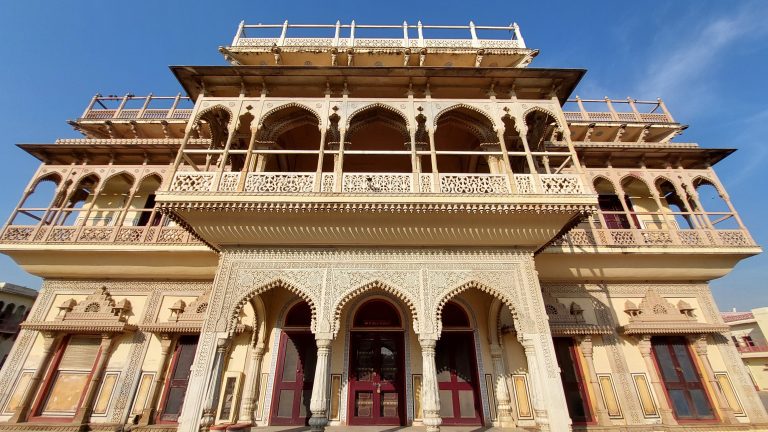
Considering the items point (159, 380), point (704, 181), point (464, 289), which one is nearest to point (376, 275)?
point (464, 289)

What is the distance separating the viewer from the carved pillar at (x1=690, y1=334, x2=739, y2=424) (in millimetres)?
8352

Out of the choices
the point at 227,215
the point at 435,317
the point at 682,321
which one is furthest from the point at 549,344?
the point at 227,215

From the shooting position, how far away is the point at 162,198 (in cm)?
691

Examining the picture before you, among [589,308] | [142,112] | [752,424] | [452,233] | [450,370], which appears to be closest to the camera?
[452,233]

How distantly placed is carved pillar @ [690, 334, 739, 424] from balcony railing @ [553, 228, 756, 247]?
2.59 metres

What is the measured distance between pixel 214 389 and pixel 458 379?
5780 mm

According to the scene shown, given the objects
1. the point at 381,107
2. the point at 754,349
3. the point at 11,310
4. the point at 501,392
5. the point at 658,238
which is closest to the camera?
the point at 501,392

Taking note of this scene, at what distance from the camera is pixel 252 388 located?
838cm

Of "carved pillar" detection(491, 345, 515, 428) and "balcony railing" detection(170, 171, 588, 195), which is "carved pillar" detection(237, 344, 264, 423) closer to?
"balcony railing" detection(170, 171, 588, 195)

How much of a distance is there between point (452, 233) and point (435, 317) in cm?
183

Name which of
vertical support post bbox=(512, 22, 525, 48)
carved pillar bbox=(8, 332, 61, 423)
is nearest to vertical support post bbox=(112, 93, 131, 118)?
carved pillar bbox=(8, 332, 61, 423)

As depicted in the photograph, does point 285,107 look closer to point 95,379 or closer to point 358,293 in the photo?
point 358,293

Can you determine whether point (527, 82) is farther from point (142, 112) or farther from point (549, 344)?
point (142, 112)

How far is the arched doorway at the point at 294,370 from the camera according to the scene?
27.3 feet
